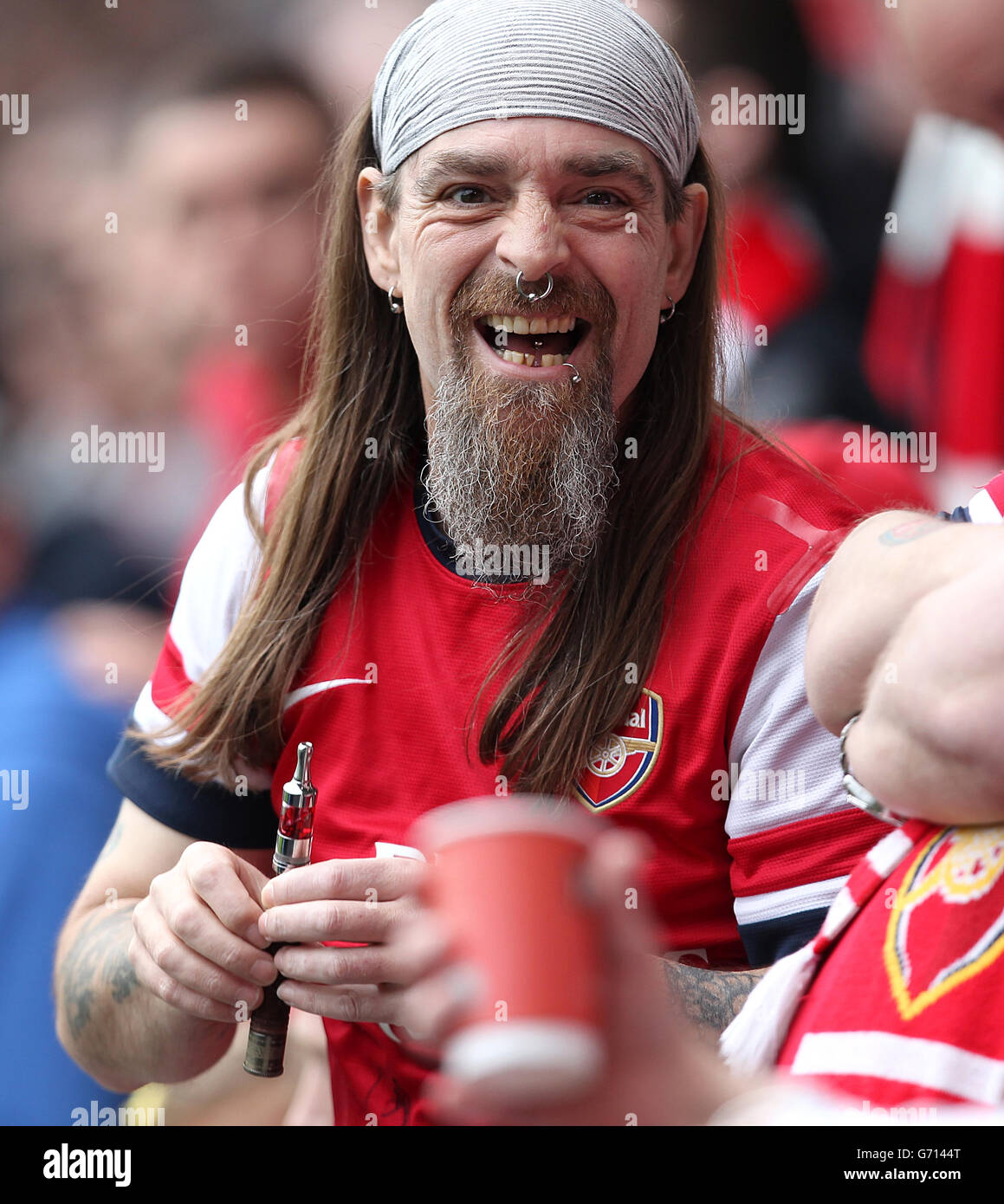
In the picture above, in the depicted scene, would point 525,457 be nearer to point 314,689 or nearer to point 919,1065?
point 314,689

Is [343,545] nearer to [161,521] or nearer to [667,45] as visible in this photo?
[667,45]

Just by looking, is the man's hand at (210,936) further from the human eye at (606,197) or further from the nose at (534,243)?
the human eye at (606,197)

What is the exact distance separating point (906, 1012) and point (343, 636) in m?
1.05

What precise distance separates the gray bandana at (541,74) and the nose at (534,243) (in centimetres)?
11

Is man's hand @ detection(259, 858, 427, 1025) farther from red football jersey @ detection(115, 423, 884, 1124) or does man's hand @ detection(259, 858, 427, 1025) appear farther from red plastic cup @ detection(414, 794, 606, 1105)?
red plastic cup @ detection(414, 794, 606, 1105)

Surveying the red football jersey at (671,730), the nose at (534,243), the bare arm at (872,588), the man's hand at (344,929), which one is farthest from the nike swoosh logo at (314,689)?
the bare arm at (872,588)

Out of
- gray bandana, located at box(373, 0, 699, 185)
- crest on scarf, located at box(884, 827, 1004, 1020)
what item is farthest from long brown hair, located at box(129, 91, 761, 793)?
crest on scarf, located at box(884, 827, 1004, 1020)

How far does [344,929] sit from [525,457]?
0.73m

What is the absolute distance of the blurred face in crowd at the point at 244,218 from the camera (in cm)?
309

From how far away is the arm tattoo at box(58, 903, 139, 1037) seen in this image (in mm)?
1786

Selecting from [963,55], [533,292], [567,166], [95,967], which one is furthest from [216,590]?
[963,55]

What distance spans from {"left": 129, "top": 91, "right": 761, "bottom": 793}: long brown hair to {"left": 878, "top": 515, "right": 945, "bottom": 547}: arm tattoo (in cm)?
61

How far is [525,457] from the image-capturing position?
69.1 inches

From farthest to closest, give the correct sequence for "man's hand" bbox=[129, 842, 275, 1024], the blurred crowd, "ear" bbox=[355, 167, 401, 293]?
1. the blurred crowd
2. "ear" bbox=[355, 167, 401, 293]
3. "man's hand" bbox=[129, 842, 275, 1024]
